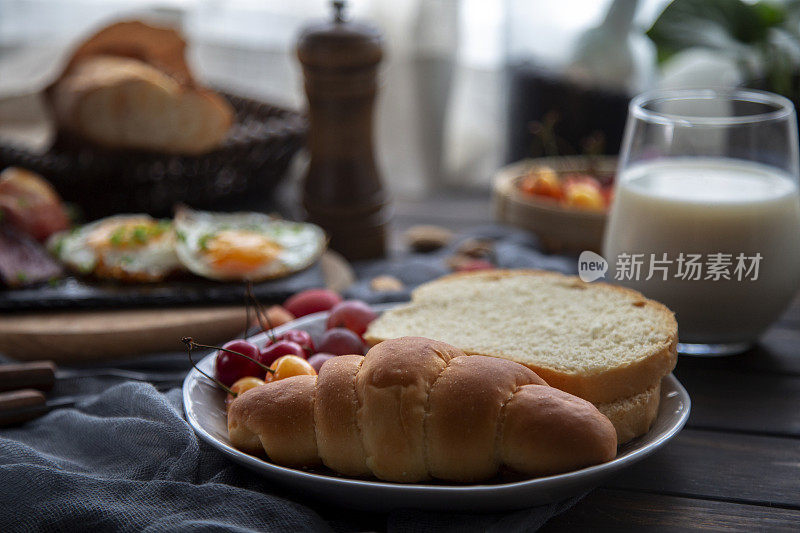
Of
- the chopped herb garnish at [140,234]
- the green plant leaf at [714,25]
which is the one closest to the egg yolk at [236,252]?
the chopped herb garnish at [140,234]

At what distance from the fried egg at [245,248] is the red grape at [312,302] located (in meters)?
0.17

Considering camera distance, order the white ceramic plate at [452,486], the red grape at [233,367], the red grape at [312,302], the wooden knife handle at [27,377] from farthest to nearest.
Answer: the red grape at [312,302] < the wooden knife handle at [27,377] < the red grape at [233,367] < the white ceramic plate at [452,486]

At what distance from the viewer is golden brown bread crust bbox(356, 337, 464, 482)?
916mm

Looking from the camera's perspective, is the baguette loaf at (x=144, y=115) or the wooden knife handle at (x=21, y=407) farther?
the baguette loaf at (x=144, y=115)

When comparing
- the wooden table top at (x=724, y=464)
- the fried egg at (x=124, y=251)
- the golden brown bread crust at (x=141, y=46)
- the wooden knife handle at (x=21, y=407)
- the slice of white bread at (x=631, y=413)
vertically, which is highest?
the golden brown bread crust at (x=141, y=46)

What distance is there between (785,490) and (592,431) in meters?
0.35

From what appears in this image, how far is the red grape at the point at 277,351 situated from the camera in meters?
1.21

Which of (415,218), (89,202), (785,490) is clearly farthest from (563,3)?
(785,490)

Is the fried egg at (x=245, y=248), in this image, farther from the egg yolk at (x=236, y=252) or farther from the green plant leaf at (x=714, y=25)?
the green plant leaf at (x=714, y=25)

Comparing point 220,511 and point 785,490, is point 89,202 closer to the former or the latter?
point 220,511

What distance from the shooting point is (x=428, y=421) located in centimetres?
92

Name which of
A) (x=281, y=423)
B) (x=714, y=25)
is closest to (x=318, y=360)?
(x=281, y=423)

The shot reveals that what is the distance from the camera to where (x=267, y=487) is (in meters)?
1.04

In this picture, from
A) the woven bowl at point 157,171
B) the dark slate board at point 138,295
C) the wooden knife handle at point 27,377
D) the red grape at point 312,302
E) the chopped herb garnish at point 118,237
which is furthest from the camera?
the woven bowl at point 157,171
